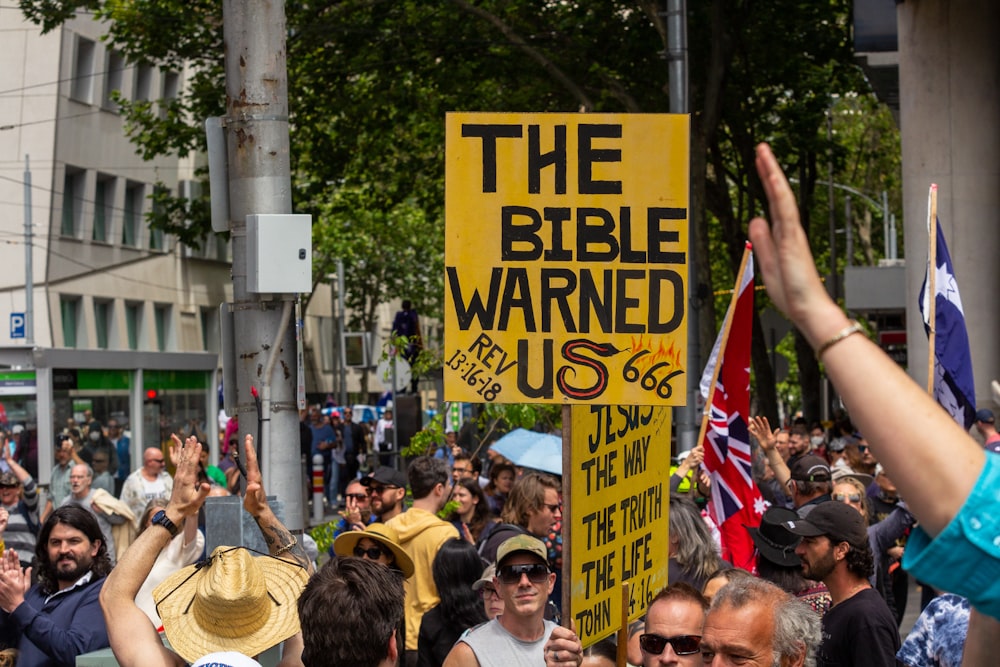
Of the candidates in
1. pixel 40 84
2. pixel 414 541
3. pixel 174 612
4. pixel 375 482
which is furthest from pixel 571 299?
pixel 40 84

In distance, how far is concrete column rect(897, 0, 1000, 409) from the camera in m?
12.8

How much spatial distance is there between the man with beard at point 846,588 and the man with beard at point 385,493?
9.53ft

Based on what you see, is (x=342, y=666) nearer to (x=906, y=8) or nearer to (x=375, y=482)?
(x=375, y=482)

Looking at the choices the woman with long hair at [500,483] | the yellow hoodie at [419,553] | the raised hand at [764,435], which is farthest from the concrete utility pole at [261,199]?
the woman with long hair at [500,483]

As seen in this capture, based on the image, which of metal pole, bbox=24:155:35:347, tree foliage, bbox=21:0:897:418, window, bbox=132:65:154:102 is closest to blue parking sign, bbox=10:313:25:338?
metal pole, bbox=24:155:35:347

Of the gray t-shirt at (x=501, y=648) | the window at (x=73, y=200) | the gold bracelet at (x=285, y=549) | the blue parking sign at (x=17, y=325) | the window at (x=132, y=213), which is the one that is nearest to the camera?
the gray t-shirt at (x=501, y=648)

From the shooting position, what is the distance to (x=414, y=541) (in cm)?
773

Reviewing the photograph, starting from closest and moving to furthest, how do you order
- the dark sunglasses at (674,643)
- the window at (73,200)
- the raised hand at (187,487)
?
the dark sunglasses at (674,643)
the raised hand at (187,487)
the window at (73,200)

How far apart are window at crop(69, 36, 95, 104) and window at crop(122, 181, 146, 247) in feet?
12.9

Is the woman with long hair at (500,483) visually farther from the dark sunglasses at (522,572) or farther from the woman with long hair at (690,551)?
the dark sunglasses at (522,572)

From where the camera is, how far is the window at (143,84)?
3988 centimetres

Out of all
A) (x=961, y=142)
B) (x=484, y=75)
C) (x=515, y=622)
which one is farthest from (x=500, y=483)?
(x=484, y=75)

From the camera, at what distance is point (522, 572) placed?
210 inches

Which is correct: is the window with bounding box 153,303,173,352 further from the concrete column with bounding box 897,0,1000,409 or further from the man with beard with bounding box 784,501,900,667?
the man with beard with bounding box 784,501,900,667
